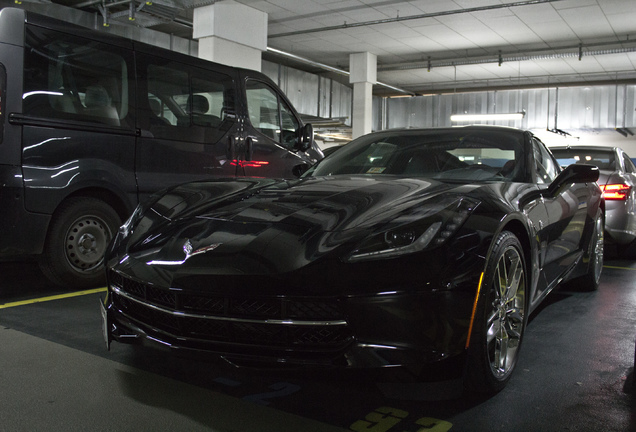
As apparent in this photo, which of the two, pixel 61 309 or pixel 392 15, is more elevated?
pixel 392 15

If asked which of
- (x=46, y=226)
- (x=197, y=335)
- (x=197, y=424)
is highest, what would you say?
(x=46, y=226)

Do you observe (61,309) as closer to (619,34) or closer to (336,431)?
(336,431)

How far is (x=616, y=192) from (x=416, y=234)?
458 cm

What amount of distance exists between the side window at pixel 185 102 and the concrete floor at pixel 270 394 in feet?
7.20

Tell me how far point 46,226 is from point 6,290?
2.21 ft

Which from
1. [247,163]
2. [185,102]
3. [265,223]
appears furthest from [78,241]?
[265,223]

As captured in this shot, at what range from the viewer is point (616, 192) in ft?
18.8

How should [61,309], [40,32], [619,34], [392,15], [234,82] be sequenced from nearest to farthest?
[61,309]
[40,32]
[234,82]
[392,15]
[619,34]

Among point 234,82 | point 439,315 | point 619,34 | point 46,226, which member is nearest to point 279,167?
point 234,82

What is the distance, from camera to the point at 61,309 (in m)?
3.62

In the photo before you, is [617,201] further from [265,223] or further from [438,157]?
[265,223]

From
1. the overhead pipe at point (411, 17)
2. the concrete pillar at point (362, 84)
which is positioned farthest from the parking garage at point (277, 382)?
the concrete pillar at point (362, 84)

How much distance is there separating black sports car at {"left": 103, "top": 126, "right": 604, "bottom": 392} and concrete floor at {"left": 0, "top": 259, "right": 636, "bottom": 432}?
5.0 inches

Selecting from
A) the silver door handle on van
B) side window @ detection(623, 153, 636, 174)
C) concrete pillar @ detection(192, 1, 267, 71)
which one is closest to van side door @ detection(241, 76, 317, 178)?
the silver door handle on van
